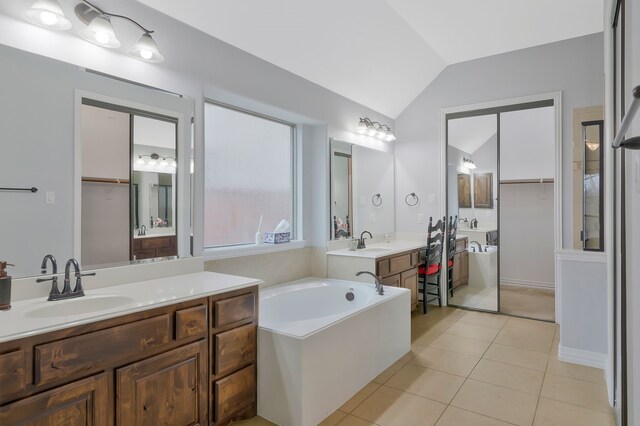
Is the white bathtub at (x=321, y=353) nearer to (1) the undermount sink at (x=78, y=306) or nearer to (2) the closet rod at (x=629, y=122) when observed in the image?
(1) the undermount sink at (x=78, y=306)

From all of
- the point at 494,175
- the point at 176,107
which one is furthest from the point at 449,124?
the point at 176,107

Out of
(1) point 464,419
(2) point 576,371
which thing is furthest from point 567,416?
(2) point 576,371

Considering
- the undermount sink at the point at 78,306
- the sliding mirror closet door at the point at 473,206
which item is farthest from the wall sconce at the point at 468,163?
the undermount sink at the point at 78,306

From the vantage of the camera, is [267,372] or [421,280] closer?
[267,372]

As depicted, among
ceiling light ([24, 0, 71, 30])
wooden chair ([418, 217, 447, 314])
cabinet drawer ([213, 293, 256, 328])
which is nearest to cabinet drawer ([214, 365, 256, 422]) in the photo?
cabinet drawer ([213, 293, 256, 328])

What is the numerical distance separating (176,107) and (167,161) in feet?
1.22

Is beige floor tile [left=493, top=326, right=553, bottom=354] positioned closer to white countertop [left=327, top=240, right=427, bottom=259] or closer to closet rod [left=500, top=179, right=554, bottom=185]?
white countertop [left=327, top=240, right=427, bottom=259]

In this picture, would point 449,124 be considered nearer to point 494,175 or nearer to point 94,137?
point 494,175

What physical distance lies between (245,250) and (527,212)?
11.0 feet

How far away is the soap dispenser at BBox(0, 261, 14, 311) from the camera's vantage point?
161 centimetres

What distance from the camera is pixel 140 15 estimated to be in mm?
2248

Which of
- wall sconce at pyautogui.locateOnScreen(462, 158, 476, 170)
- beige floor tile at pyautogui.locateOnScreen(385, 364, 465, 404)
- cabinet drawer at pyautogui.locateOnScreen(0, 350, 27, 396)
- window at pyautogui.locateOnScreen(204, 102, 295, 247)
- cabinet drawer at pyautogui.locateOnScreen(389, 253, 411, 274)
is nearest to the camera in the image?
cabinet drawer at pyautogui.locateOnScreen(0, 350, 27, 396)

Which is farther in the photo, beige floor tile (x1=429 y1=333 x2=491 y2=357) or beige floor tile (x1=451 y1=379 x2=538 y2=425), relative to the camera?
beige floor tile (x1=429 y1=333 x2=491 y2=357)

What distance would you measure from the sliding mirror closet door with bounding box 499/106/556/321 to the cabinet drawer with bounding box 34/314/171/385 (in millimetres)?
3984
